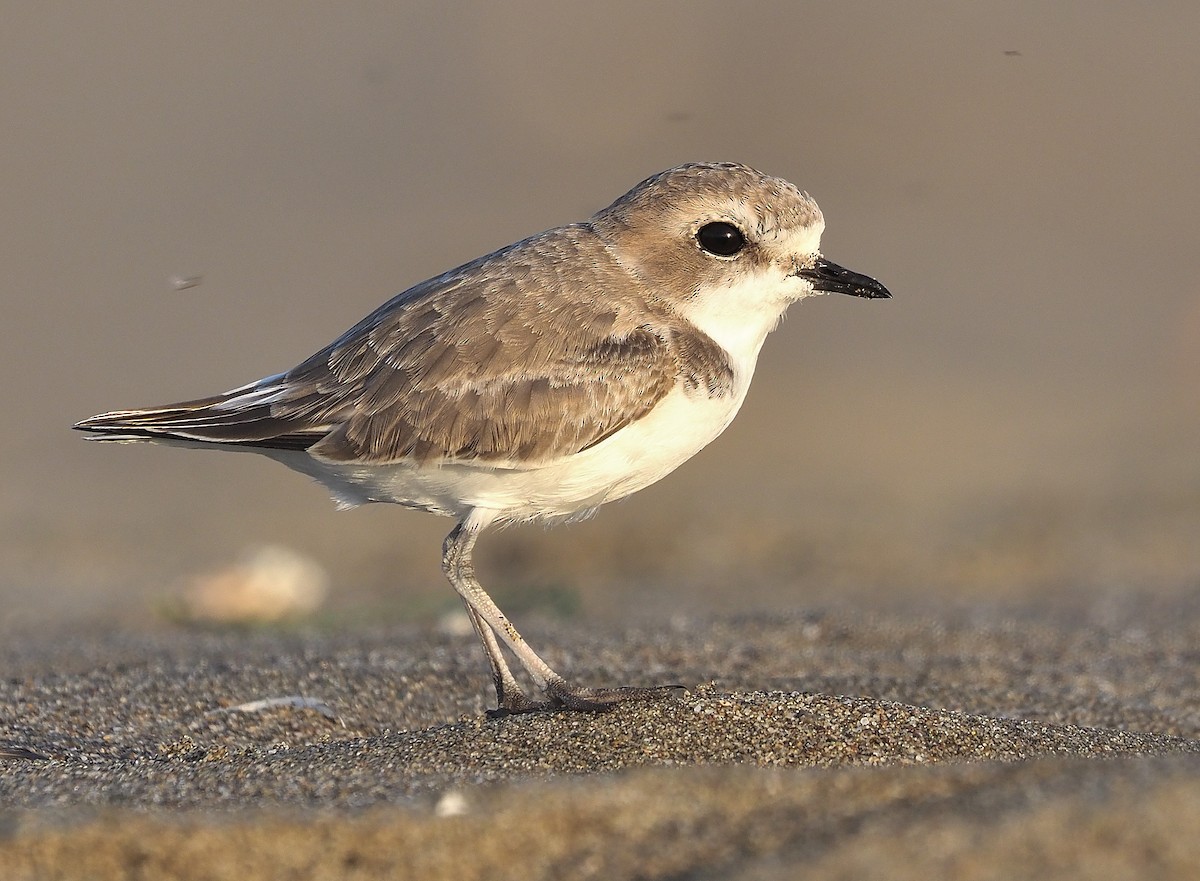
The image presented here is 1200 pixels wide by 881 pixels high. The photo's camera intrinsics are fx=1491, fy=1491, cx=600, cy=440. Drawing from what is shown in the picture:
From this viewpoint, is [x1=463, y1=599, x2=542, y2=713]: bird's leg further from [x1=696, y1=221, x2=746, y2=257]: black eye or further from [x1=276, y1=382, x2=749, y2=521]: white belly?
[x1=696, y1=221, x2=746, y2=257]: black eye

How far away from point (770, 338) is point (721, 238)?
976 centimetres

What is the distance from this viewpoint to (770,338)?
14.1 m

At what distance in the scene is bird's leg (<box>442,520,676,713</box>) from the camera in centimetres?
402

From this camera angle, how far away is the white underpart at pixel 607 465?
13.6ft

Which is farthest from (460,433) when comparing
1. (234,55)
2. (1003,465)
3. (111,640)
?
(234,55)

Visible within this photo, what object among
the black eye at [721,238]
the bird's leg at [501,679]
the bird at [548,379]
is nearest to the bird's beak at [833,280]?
the bird at [548,379]

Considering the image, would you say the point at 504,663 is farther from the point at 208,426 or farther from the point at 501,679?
the point at 208,426

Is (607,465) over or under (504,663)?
over

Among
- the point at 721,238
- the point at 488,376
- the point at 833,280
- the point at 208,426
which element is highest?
the point at 721,238

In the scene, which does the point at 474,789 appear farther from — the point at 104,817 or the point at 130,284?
the point at 130,284

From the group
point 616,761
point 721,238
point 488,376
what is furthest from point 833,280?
point 616,761

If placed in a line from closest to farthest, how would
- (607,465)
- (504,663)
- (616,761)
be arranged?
1. (616,761)
2. (607,465)
3. (504,663)

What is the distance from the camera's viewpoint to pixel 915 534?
8984 mm

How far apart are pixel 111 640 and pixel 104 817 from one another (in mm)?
3209
